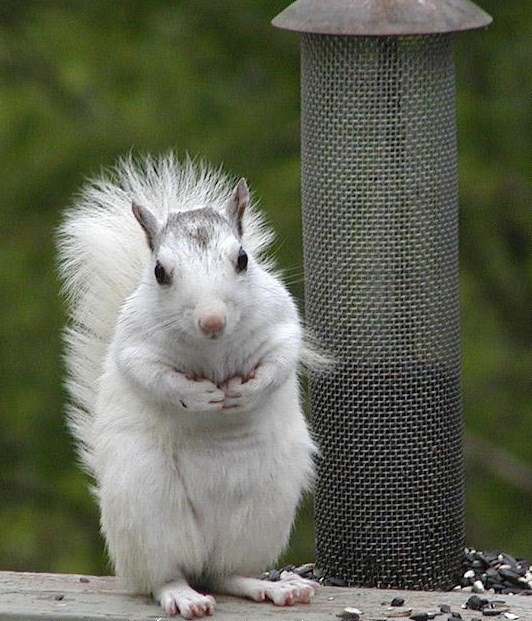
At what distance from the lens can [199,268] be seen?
16.3ft

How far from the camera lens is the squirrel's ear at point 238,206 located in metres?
5.27

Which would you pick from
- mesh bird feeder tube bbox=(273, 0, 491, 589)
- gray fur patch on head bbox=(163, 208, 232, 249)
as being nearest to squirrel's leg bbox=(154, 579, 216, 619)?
mesh bird feeder tube bbox=(273, 0, 491, 589)

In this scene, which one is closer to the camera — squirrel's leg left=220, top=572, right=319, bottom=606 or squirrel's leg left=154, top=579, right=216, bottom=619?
squirrel's leg left=154, top=579, right=216, bottom=619

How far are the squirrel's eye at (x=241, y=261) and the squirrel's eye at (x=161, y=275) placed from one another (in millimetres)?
202

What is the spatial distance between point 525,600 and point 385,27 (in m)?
1.81

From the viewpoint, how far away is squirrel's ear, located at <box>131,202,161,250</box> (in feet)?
17.1

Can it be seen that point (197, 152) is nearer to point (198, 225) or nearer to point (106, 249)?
point (106, 249)

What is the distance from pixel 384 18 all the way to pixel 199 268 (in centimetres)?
117

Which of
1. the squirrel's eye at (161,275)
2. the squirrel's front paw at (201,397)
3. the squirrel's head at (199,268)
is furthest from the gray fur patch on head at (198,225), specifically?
the squirrel's front paw at (201,397)

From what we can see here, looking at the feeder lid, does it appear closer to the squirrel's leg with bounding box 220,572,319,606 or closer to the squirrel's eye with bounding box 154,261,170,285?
the squirrel's eye with bounding box 154,261,170,285

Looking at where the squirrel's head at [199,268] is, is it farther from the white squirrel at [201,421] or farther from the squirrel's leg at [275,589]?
the squirrel's leg at [275,589]

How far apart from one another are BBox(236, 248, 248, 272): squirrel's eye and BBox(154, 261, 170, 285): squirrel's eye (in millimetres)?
202

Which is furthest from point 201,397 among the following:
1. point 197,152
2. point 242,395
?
point 197,152

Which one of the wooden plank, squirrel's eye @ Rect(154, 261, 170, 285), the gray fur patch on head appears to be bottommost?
the wooden plank
